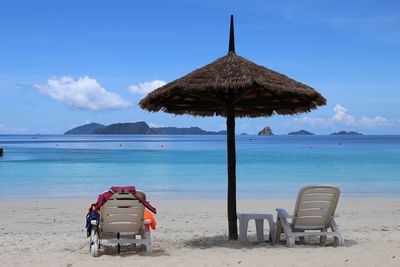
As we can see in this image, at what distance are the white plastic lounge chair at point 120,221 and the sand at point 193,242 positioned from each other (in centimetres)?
15

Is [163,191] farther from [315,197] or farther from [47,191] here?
[315,197]

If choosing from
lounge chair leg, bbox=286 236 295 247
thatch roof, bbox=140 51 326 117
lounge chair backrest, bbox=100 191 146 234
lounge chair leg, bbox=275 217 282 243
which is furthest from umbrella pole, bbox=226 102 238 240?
lounge chair backrest, bbox=100 191 146 234

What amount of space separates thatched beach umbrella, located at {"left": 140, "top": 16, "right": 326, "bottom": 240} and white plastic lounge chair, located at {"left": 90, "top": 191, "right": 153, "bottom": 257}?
125 cm

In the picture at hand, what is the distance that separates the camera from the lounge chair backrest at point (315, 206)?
6.02 metres

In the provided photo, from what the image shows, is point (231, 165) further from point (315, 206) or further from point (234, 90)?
point (315, 206)

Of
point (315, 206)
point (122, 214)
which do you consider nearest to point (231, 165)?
point (315, 206)

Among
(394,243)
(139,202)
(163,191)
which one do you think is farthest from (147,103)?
(163,191)

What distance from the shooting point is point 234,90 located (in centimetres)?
613

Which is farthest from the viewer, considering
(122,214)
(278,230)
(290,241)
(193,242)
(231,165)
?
(193,242)

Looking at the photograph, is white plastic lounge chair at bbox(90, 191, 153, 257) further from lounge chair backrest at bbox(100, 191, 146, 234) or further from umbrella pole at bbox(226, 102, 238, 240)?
umbrella pole at bbox(226, 102, 238, 240)

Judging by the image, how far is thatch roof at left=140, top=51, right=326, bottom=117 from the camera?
5883mm

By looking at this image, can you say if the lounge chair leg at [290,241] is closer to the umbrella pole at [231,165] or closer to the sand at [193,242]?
the sand at [193,242]

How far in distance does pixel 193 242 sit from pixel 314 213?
1.59 m

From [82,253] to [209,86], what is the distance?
230 cm
